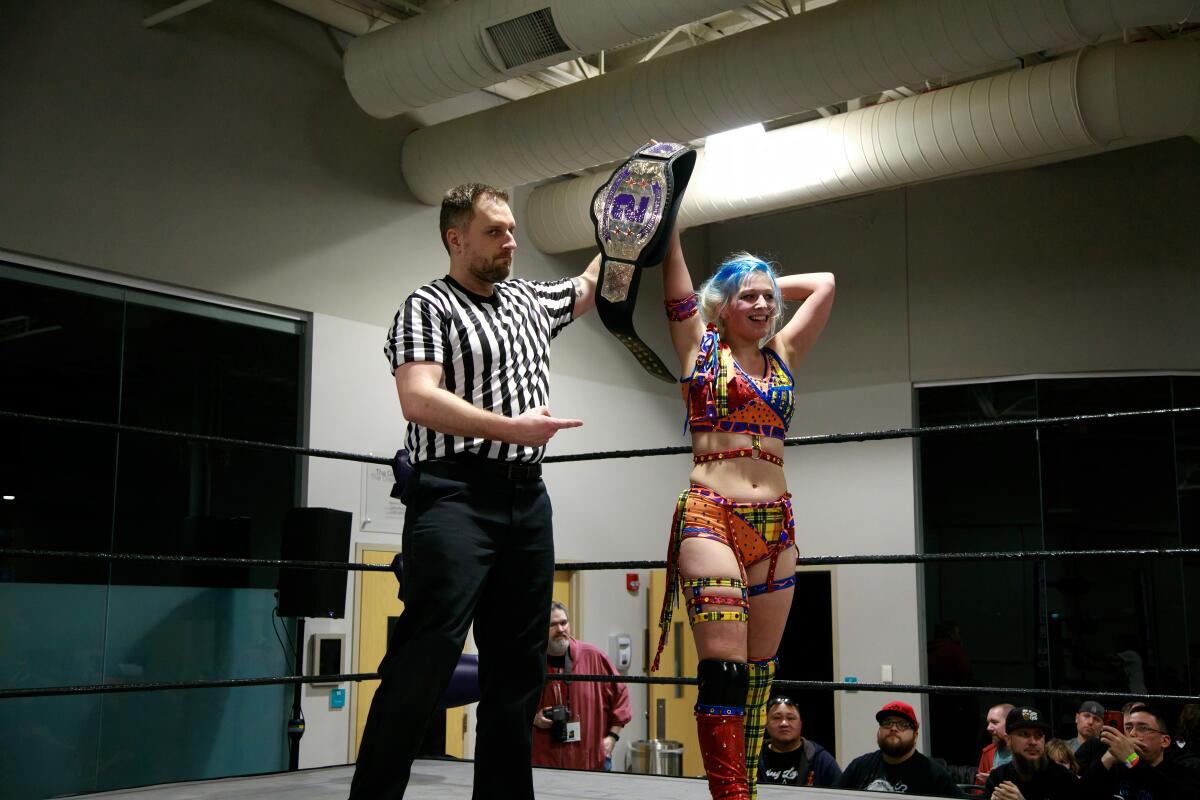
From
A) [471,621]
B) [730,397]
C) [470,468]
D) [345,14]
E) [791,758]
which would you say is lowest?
[791,758]

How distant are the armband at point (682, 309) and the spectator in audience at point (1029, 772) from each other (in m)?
2.51

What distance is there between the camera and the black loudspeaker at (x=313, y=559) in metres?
5.65

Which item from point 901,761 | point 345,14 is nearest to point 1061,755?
point 901,761

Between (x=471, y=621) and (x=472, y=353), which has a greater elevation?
(x=472, y=353)

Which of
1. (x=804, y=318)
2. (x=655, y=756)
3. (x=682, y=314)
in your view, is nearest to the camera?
(x=682, y=314)

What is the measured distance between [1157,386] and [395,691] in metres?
7.21

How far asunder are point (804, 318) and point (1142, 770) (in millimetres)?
2618

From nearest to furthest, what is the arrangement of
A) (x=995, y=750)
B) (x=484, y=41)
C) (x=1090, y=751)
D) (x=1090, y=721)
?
(x=1090, y=751)
(x=484, y=41)
(x=1090, y=721)
(x=995, y=750)

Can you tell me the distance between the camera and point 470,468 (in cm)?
214

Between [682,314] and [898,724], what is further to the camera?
[898,724]

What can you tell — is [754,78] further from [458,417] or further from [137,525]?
[458,417]

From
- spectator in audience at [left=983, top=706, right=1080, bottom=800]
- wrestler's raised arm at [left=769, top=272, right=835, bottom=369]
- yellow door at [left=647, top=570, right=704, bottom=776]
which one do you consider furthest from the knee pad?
yellow door at [left=647, top=570, right=704, bottom=776]

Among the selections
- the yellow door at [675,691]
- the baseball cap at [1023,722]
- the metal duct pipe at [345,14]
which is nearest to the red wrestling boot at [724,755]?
the baseball cap at [1023,722]

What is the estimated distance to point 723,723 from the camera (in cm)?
222
